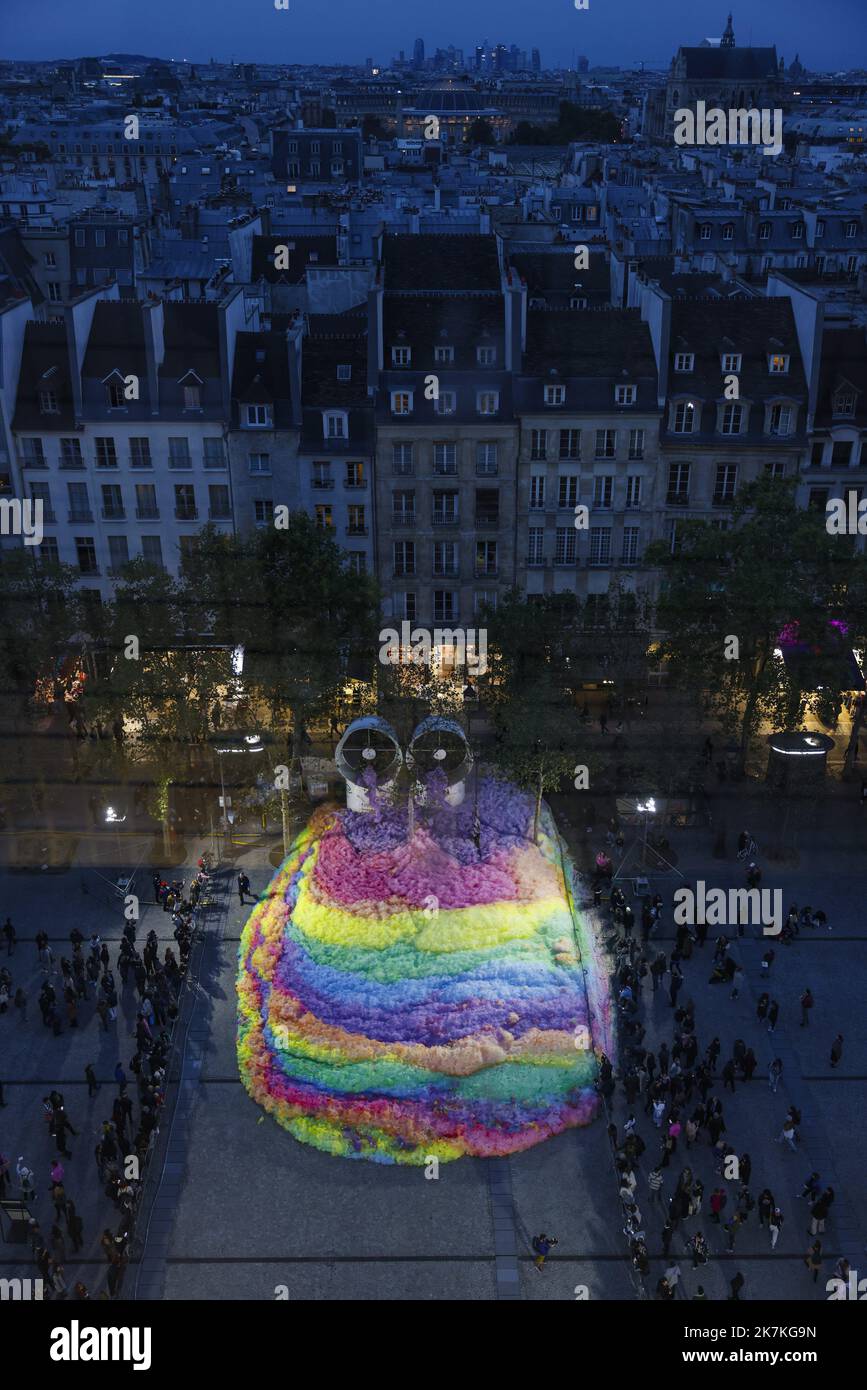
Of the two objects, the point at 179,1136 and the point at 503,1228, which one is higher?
the point at 179,1136

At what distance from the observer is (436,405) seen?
49188mm

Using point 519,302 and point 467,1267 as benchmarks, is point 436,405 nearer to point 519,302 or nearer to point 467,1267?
point 519,302

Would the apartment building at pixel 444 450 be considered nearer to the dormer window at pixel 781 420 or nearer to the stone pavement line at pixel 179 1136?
the dormer window at pixel 781 420

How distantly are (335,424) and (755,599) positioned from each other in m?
19.1

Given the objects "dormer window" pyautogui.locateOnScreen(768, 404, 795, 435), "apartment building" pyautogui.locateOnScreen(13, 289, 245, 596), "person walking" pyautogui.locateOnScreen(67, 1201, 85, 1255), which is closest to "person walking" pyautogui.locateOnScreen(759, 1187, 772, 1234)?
"person walking" pyautogui.locateOnScreen(67, 1201, 85, 1255)

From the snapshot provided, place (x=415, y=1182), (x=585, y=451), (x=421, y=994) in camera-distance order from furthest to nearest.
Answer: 1. (x=585, y=451)
2. (x=421, y=994)
3. (x=415, y=1182)

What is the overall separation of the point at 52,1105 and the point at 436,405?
1218 inches

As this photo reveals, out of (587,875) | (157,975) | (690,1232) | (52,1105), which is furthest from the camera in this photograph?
(587,875)

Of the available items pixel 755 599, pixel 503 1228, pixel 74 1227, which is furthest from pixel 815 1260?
pixel 755 599

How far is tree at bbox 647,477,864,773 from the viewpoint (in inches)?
1606

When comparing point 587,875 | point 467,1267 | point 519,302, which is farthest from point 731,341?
point 467,1267

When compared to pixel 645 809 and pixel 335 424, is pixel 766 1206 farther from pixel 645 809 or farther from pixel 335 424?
pixel 335 424

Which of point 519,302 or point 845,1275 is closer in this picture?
point 845,1275

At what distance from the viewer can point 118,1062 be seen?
31828 millimetres
